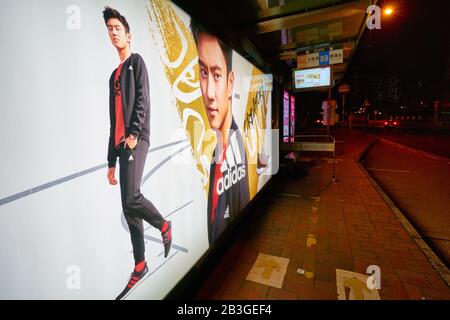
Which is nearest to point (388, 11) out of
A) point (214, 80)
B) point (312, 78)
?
point (312, 78)

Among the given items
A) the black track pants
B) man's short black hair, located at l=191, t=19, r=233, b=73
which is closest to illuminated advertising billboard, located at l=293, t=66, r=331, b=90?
man's short black hair, located at l=191, t=19, r=233, b=73

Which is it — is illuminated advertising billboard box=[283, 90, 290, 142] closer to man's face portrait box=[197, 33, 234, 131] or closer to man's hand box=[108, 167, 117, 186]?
man's face portrait box=[197, 33, 234, 131]

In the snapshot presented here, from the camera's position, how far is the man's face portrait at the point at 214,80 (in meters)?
2.81

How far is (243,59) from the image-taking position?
4062 millimetres

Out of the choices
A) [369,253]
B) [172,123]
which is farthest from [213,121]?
[369,253]

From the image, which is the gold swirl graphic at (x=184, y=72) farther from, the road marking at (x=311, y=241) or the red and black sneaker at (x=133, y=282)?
the road marking at (x=311, y=241)

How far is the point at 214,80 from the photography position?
3070mm

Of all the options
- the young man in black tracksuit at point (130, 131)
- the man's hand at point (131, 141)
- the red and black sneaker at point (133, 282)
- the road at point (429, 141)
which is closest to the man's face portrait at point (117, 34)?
the young man in black tracksuit at point (130, 131)

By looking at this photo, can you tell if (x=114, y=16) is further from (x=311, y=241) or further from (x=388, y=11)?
(x=388, y=11)

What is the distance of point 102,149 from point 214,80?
1.97 m

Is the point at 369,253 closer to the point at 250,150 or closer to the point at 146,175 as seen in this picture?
the point at 250,150

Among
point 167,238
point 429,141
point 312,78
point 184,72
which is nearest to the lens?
point 167,238

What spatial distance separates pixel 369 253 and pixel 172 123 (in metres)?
3.50

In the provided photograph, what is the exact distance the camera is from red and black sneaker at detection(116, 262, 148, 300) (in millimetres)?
1725
